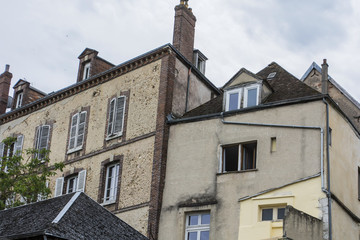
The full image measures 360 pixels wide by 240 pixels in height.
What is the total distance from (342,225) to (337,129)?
3.27m

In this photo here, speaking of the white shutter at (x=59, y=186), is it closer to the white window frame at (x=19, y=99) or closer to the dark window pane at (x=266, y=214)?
the white window frame at (x=19, y=99)

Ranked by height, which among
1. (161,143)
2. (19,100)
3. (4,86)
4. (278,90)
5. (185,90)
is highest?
(4,86)

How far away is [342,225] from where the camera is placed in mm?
22125

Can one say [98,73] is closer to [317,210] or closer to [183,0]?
[183,0]

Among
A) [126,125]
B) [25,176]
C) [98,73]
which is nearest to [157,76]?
[126,125]

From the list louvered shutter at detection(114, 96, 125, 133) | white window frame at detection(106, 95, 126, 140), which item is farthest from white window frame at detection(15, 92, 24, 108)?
louvered shutter at detection(114, 96, 125, 133)

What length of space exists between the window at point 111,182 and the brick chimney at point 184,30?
18.2 ft

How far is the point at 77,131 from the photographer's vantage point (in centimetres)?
2919

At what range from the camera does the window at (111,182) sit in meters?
26.5

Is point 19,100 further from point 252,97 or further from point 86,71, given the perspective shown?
point 252,97

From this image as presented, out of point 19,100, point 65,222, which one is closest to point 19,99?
point 19,100

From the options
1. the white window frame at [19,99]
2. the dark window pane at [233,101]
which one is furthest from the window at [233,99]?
the white window frame at [19,99]

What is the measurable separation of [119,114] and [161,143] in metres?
2.98

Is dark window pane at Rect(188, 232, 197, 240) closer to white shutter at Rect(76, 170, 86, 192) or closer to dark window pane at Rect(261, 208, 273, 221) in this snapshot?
dark window pane at Rect(261, 208, 273, 221)
